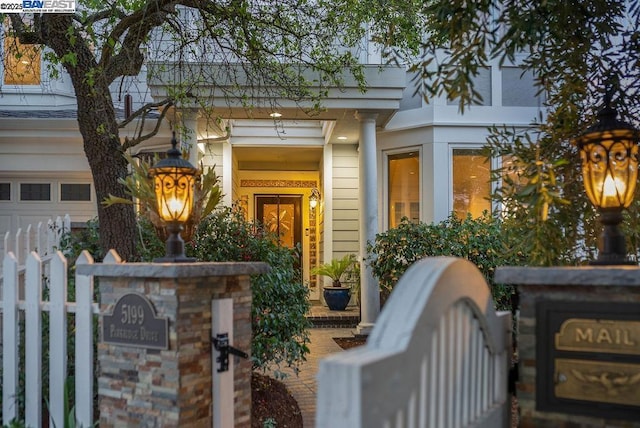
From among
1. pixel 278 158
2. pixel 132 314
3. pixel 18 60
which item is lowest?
pixel 132 314

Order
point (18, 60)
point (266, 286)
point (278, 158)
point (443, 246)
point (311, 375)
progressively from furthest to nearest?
1. point (278, 158)
2. point (443, 246)
3. point (311, 375)
4. point (18, 60)
5. point (266, 286)

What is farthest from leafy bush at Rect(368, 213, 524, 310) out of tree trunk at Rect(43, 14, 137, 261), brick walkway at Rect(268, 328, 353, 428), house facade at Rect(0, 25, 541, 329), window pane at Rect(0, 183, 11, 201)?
window pane at Rect(0, 183, 11, 201)

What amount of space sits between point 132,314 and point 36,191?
297 inches

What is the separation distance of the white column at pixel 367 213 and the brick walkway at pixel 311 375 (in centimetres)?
59

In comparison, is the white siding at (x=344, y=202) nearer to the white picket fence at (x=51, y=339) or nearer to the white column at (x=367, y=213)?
the white column at (x=367, y=213)

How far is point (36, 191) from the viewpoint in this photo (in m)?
9.68

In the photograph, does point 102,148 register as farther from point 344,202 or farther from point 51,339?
point 344,202

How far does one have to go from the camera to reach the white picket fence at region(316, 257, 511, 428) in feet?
4.79

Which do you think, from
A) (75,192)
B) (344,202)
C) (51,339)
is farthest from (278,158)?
(51,339)

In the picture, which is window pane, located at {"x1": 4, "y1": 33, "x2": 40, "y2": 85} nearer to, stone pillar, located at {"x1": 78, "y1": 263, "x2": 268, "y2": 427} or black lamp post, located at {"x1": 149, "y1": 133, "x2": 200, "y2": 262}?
black lamp post, located at {"x1": 149, "y1": 133, "x2": 200, "y2": 262}

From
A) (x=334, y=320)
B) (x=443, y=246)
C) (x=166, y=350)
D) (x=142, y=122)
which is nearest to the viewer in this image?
(x=166, y=350)

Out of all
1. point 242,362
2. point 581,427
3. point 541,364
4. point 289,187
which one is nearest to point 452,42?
point 541,364

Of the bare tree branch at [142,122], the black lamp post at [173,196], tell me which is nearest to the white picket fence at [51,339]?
the black lamp post at [173,196]

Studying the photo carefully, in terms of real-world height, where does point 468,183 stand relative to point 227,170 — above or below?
below
